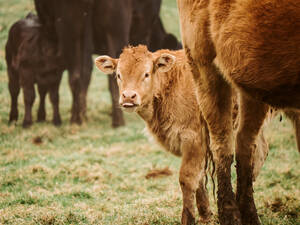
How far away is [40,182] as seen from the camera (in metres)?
6.00

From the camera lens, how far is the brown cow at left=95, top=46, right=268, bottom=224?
432 centimetres

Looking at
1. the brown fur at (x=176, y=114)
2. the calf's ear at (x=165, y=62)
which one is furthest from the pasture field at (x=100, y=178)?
the calf's ear at (x=165, y=62)

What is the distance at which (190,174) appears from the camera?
429 centimetres

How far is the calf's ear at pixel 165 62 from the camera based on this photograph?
4797 mm

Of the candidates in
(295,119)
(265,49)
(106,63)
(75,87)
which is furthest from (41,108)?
(265,49)

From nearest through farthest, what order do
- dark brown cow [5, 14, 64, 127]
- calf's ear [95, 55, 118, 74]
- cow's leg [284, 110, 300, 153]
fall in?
cow's leg [284, 110, 300, 153]
calf's ear [95, 55, 118, 74]
dark brown cow [5, 14, 64, 127]

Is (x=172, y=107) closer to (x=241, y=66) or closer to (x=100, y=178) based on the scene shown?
(x=241, y=66)

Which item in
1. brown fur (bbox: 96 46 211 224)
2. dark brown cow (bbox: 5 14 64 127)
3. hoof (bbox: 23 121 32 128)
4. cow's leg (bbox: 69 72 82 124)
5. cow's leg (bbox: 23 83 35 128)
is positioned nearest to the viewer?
brown fur (bbox: 96 46 211 224)

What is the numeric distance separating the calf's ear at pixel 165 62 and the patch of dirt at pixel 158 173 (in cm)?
203

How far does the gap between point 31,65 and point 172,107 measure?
6.27 meters

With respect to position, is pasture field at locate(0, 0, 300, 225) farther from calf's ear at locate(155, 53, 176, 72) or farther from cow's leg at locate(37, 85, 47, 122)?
calf's ear at locate(155, 53, 176, 72)

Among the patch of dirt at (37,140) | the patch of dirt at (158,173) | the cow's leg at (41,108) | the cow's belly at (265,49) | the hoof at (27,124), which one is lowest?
the patch of dirt at (158,173)

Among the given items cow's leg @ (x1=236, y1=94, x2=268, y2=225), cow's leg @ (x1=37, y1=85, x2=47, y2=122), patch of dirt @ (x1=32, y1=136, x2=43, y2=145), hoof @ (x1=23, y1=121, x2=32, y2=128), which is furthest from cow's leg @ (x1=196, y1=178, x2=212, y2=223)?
cow's leg @ (x1=37, y1=85, x2=47, y2=122)

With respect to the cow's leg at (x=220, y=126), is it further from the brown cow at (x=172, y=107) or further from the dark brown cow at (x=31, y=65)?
the dark brown cow at (x=31, y=65)
